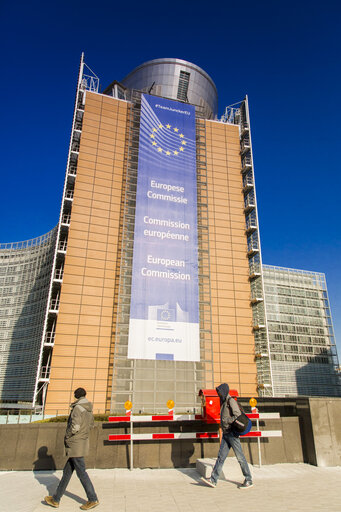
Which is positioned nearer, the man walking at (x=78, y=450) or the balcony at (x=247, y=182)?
the man walking at (x=78, y=450)

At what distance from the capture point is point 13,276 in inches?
2231

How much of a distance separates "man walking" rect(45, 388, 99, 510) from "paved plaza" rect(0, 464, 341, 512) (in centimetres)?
20

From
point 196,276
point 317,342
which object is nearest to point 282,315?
point 317,342

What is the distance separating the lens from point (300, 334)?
65.6 metres

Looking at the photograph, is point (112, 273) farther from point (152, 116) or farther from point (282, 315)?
point (282, 315)

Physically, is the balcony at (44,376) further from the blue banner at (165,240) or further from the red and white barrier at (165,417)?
the red and white barrier at (165,417)

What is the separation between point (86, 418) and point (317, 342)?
69.3m

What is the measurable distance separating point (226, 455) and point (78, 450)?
2806 millimetres

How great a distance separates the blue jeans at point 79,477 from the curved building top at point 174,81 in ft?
127

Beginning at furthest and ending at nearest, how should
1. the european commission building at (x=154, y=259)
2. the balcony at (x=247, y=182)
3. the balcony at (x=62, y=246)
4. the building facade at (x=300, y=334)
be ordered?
the building facade at (x=300, y=334) → the balcony at (x=247, y=182) → the balcony at (x=62, y=246) → the european commission building at (x=154, y=259)

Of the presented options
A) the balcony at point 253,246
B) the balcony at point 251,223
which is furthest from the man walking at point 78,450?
the balcony at point 251,223

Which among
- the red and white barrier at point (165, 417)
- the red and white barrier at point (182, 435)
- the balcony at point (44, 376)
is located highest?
the balcony at point (44, 376)

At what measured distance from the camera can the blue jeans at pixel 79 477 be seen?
546 centimetres

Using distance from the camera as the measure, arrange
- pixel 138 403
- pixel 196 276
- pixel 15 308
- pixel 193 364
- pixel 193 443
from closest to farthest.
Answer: pixel 193 443 < pixel 138 403 < pixel 193 364 < pixel 196 276 < pixel 15 308
